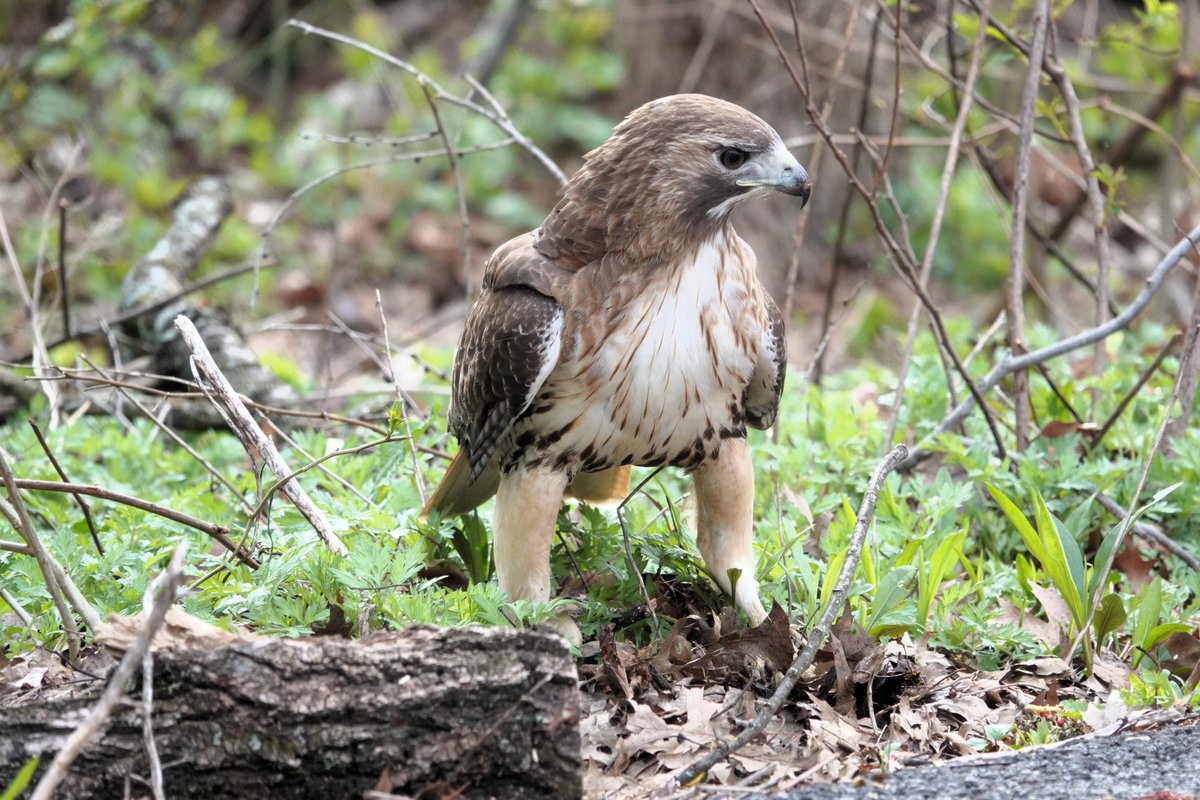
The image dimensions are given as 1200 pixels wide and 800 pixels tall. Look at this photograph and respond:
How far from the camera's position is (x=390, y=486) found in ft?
14.6

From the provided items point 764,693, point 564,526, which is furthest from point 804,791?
point 564,526

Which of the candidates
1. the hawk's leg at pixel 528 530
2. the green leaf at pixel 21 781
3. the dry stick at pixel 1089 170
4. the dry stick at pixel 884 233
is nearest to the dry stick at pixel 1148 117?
the dry stick at pixel 1089 170

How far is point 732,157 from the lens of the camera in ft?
11.3

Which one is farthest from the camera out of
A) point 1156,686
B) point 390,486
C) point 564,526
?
point 390,486

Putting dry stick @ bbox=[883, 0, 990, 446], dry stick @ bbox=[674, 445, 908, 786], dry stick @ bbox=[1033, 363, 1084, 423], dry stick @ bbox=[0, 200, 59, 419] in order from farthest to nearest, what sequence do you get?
dry stick @ bbox=[0, 200, 59, 419], dry stick @ bbox=[1033, 363, 1084, 423], dry stick @ bbox=[883, 0, 990, 446], dry stick @ bbox=[674, 445, 908, 786]

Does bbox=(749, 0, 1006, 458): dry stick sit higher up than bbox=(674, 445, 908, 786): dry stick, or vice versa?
bbox=(749, 0, 1006, 458): dry stick

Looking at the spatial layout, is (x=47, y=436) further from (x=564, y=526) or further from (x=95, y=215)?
(x=95, y=215)

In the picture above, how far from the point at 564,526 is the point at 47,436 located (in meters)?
2.30

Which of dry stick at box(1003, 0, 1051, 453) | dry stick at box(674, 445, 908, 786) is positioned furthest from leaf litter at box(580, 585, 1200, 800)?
dry stick at box(1003, 0, 1051, 453)

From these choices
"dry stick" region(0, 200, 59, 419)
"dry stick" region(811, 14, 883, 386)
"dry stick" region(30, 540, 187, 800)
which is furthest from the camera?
"dry stick" region(811, 14, 883, 386)

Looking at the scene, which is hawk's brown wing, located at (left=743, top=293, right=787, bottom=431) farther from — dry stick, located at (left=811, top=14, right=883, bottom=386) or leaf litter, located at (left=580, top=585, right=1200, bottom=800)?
dry stick, located at (left=811, top=14, right=883, bottom=386)

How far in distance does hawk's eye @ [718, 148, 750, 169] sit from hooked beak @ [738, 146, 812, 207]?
0.05 metres

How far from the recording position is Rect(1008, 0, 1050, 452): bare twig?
14.7 ft

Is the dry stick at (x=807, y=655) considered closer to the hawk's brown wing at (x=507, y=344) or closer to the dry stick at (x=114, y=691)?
the hawk's brown wing at (x=507, y=344)
